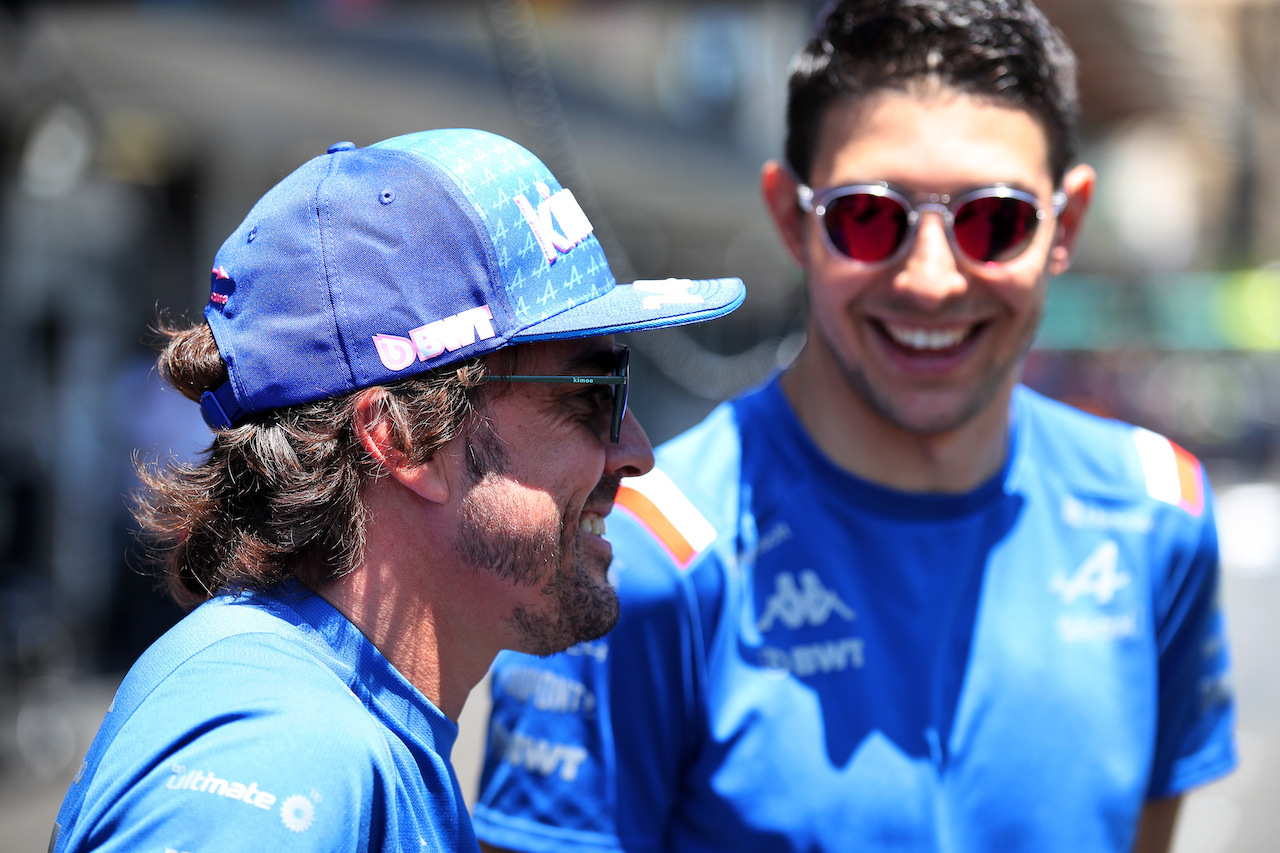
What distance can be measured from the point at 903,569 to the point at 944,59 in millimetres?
891

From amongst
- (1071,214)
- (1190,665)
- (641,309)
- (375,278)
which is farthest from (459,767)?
(375,278)

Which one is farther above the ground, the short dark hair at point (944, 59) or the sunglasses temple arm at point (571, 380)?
the short dark hair at point (944, 59)

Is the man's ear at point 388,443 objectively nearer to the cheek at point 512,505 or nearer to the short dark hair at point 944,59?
the cheek at point 512,505

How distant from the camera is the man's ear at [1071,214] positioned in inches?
81.0

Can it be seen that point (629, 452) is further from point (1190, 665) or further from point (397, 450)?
point (1190, 665)

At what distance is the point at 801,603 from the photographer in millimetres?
1838

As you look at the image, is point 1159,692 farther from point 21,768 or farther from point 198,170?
point 198,170

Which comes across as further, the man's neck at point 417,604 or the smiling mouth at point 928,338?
the smiling mouth at point 928,338

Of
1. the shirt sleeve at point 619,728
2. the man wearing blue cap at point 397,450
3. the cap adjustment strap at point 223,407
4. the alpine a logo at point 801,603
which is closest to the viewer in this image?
the man wearing blue cap at point 397,450

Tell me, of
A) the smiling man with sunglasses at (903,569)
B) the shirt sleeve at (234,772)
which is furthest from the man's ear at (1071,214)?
the shirt sleeve at (234,772)

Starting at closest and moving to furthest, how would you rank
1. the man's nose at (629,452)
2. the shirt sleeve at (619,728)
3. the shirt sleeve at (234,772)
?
the shirt sleeve at (234,772), the man's nose at (629,452), the shirt sleeve at (619,728)

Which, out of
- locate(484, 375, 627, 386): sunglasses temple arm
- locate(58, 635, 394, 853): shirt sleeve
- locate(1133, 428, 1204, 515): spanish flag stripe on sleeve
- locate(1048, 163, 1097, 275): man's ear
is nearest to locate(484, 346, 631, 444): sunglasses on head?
locate(484, 375, 627, 386): sunglasses temple arm

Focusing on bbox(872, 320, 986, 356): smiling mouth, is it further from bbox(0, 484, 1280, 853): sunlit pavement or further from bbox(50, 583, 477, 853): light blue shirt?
bbox(0, 484, 1280, 853): sunlit pavement

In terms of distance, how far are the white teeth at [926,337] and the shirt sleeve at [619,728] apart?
57 centimetres
